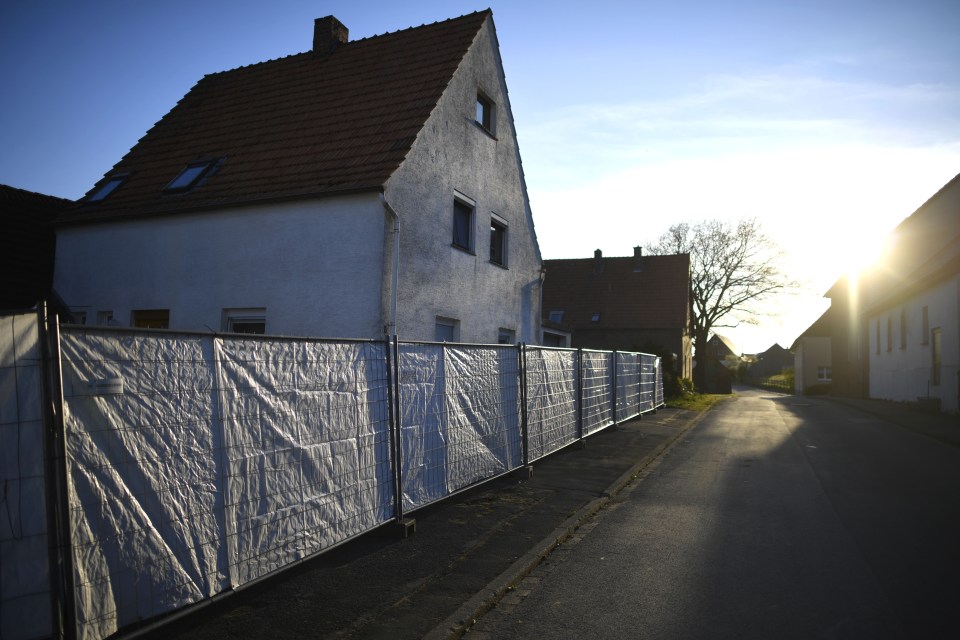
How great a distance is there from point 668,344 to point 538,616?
41.3 m

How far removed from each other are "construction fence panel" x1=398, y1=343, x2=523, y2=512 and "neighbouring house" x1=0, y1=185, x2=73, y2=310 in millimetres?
10131

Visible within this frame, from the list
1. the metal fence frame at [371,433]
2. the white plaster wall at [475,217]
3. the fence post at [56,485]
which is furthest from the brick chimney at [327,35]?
the fence post at [56,485]

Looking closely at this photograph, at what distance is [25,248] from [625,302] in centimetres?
3756

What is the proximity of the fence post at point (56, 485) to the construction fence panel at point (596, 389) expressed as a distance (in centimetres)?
974

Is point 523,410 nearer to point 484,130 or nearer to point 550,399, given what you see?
point 550,399

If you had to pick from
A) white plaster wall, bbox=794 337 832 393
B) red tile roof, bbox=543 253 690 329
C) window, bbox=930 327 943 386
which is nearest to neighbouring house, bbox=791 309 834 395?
white plaster wall, bbox=794 337 832 393

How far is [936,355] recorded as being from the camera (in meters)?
24.8

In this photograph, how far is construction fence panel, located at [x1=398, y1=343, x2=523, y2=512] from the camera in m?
6.23

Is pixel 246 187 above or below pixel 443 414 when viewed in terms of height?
above

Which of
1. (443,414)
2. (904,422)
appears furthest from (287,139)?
(904,422)

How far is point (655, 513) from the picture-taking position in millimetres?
7320

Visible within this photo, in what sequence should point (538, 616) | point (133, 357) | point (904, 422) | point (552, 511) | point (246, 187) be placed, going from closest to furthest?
point (133, 357) → point (538, 616) → point (552, 511) → point (246, 187) → point (904, 422)

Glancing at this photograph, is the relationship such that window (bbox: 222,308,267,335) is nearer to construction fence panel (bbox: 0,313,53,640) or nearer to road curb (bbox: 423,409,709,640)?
road curb (bbox: 423,409,709,640)

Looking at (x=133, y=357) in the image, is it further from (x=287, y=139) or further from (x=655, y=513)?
(x=287, y=139)
